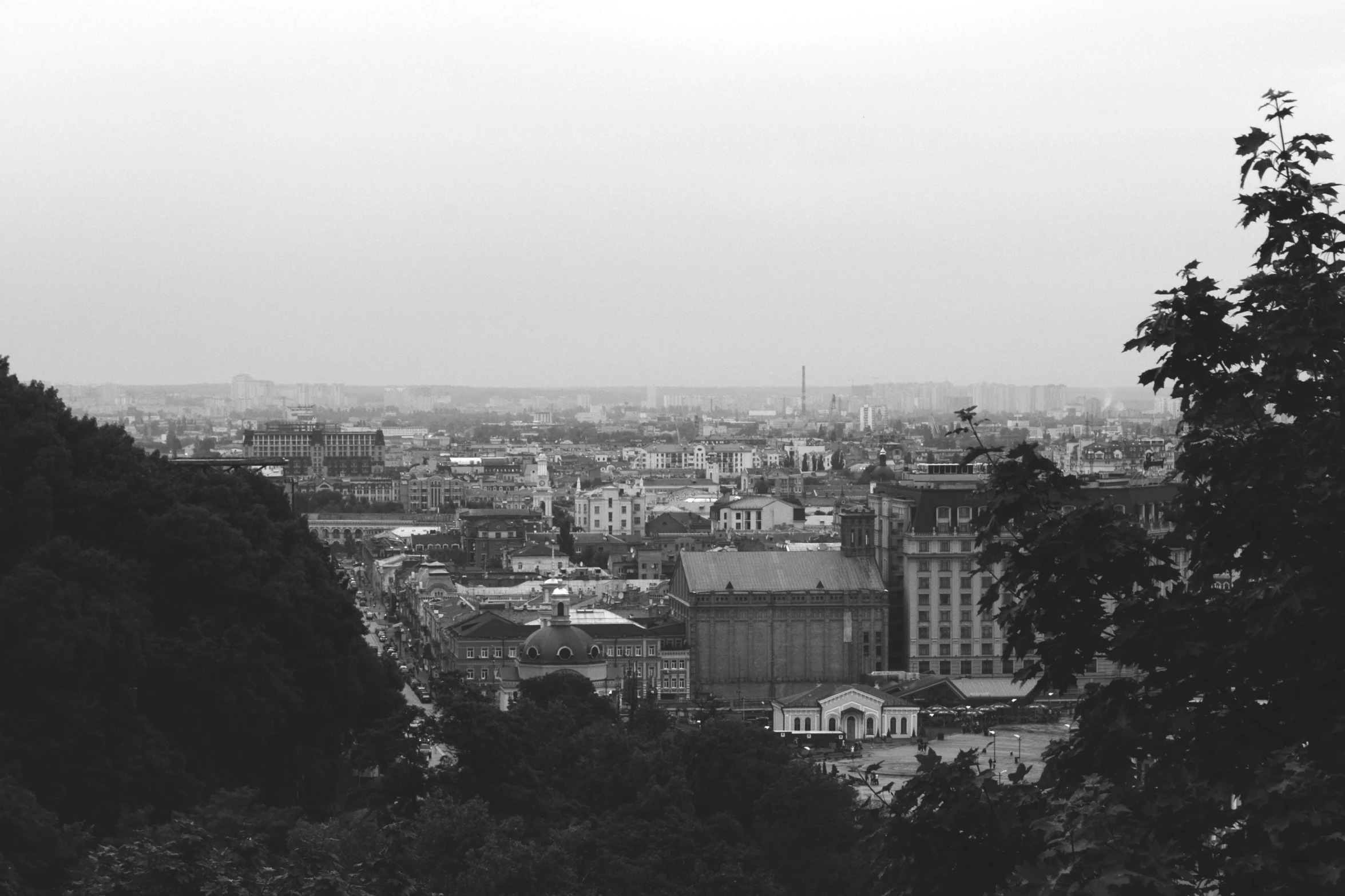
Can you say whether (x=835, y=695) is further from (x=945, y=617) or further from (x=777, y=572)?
(x=945, y=617)

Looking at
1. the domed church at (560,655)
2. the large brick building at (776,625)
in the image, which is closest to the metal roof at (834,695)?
the large brick building at (776,625)

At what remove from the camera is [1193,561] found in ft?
43.3

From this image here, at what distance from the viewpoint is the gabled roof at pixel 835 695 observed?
220 ft

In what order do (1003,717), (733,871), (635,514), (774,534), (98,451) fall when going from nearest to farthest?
(733,871) < (98,451) < (1003,717) < (774,534) < (635,514)

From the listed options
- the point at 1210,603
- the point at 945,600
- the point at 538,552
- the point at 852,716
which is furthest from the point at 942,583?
the point at 1210,603

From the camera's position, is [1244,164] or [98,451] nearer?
[1244,164]

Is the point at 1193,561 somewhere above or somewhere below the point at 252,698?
above

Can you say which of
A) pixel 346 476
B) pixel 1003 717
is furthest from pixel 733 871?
pixel 346 476

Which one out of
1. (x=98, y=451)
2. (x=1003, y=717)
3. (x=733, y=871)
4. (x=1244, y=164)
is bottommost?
(x=1003, y=717)

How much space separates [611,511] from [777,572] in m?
71.2

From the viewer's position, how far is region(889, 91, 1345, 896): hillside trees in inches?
446

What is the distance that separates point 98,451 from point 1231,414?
99.9 ft

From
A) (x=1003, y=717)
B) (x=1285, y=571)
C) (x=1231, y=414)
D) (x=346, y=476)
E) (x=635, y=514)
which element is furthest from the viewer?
(x=346, y=476)

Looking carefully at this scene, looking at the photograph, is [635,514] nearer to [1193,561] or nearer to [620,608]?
[620,608]
